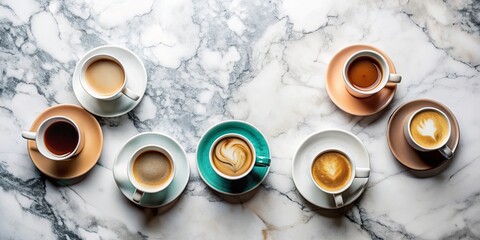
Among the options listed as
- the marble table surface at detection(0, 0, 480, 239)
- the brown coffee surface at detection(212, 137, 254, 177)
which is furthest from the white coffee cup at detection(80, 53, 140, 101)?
the brown coffee surface at detection(212, 137, 254, 177)

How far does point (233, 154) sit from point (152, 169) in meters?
0.28

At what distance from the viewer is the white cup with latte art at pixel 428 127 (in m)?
1.96

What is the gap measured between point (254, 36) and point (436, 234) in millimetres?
960

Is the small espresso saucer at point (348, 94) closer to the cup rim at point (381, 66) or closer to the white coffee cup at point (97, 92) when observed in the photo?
the cup rim at point (381, 66)

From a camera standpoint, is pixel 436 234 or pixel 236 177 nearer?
Answer: pixel 236 177

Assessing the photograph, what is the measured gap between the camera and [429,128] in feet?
6.45

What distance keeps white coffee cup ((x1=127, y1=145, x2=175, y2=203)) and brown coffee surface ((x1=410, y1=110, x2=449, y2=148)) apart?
2.75ft

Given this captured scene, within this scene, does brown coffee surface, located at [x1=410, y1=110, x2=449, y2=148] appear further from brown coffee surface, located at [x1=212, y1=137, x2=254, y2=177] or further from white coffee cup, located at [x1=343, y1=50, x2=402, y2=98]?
brown coffee surface, located at [x1=212, y1=137, x2=254, y2=177]

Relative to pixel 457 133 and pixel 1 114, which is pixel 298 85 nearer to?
pixel 457 133

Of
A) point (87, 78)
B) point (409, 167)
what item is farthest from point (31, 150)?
point (409, 167)

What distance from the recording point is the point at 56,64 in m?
2.07

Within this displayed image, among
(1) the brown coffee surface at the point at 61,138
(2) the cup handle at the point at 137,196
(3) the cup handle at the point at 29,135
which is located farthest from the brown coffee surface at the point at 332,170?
(3) the cup handle at the point at 29,135

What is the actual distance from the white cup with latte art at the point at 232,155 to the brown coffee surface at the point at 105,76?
0.40m

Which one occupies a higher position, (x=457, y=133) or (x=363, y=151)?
(x=457, y=133)
